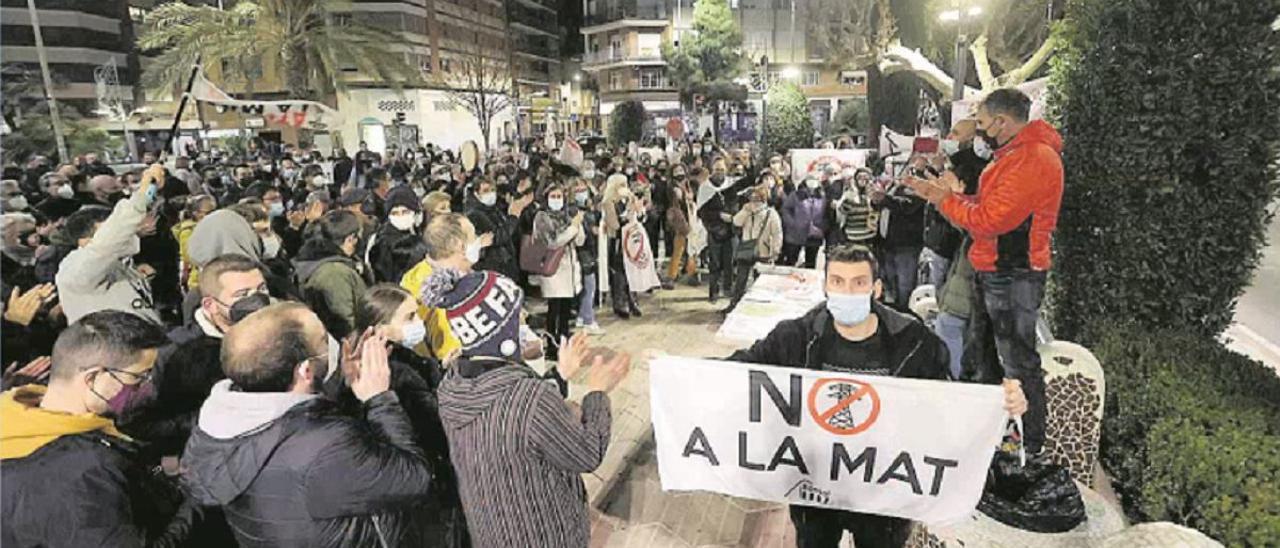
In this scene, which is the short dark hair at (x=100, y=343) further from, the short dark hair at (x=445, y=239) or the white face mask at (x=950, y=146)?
the white face mask at (x=950, y=146)

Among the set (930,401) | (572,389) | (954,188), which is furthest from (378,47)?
(930,401)

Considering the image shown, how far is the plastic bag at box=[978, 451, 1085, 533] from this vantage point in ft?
10.2

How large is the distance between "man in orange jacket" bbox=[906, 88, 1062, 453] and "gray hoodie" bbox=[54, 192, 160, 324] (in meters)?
4.47

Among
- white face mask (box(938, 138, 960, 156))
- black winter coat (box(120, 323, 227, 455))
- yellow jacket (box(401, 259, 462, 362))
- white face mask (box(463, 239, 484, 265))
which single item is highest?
white face mask (box(938, 138, 960, 156))

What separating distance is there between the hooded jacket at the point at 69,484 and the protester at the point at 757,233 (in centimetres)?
711

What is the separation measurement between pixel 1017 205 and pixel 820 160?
846cm

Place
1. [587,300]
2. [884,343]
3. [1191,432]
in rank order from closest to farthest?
[884,343] → [1191,432] → [587,300]

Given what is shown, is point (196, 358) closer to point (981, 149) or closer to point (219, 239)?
point (219, 239)

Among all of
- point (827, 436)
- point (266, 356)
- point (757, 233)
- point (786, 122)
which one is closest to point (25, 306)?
point (266, 356)

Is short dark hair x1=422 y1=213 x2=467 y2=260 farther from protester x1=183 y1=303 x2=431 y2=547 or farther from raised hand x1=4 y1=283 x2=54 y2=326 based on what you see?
raised hand x1=4 y1=283 x2=54 y2=326

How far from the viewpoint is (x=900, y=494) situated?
3143mm

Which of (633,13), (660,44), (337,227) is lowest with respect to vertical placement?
(337,227)

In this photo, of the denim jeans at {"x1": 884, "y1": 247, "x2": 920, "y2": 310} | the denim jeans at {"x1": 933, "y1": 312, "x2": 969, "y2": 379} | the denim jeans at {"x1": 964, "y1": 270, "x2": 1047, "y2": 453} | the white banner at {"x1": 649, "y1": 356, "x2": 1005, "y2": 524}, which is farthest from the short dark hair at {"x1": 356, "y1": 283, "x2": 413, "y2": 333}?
Answer: the denim jeans at {"x1": 884, "y1": 247, "x2": 920, "y2": 310}

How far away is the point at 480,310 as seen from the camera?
108 inches
